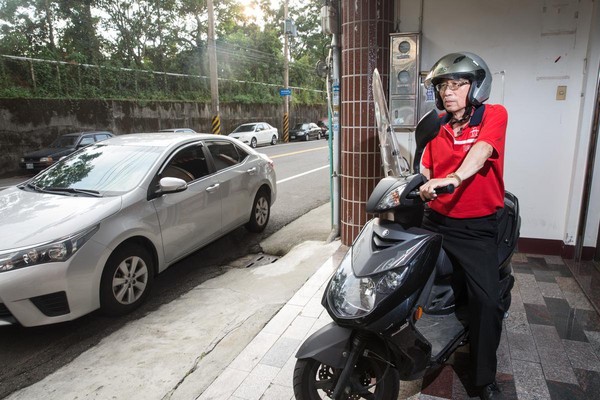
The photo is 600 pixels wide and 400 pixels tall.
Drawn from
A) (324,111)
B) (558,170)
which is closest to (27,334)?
(558,170)

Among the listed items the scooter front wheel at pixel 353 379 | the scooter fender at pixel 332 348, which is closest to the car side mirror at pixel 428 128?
the scooter fender at pixel 332 348

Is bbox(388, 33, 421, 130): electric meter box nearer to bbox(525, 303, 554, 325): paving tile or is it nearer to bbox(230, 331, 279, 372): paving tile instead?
bbox(525, 303, 554, 325): paving tile

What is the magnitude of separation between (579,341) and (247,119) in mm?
26099

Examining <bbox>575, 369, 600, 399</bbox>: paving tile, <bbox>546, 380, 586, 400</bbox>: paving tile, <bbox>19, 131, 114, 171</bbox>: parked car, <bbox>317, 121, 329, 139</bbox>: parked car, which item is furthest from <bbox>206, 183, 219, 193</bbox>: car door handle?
→ <bbox>317, 121, 329, 139</bbox>: parked car

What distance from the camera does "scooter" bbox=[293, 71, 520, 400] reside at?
1950 millimetres

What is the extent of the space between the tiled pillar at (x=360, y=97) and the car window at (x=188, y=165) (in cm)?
171

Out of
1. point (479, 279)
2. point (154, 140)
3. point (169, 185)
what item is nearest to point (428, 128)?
point (479, 279)

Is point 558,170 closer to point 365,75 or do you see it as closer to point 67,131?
point 365,75

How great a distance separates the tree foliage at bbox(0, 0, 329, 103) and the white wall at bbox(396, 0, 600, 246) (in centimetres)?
1625

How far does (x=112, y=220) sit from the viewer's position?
11.7 feet

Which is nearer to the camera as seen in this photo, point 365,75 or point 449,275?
point 449,275

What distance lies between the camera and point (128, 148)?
4.63 metres

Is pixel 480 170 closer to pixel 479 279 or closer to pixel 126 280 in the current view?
pixel 479 279

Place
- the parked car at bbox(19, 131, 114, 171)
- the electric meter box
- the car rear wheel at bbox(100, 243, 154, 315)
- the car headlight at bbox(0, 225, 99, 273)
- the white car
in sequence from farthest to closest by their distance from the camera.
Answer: the white car
the parked car at bbox(19, 131, 114, 171)
the electric meter box
the car rear wheel at bbox(100, 243, 154, 315)
the car headlight at bbox(0, 225, 99, 273)
